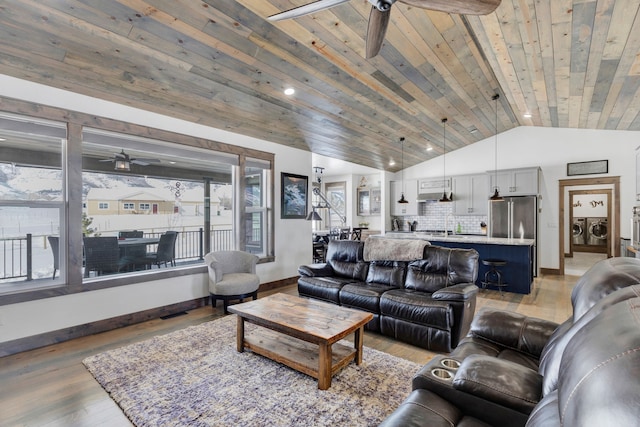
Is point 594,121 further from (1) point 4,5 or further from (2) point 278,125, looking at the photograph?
(1) point 4,5

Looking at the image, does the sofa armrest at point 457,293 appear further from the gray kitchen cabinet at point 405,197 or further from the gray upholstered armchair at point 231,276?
the gray kitchen cabinet at point 405,197

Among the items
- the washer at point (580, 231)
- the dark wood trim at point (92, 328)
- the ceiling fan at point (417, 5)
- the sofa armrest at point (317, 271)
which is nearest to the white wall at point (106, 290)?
the dark wood trim at point (92, 328)

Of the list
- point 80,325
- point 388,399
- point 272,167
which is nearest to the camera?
point 388,399

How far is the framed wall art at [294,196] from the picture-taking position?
221 inches

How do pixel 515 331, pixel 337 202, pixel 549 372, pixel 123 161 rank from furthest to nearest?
1. pixel 337 202
2. pixel 123 161
3. pixel 515 331
4. pixel 549 372

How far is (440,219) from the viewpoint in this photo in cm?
823

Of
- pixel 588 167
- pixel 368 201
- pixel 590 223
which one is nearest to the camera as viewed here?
pixel 588 167

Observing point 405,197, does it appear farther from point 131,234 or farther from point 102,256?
point 102,256

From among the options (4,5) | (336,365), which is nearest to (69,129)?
(4,5)

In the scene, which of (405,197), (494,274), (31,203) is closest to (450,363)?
(31,203)

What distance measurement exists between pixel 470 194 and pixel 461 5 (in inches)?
251

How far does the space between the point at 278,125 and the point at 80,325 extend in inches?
139

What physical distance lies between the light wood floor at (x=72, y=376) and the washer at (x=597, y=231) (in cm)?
779

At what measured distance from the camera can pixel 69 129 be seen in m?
3.17
